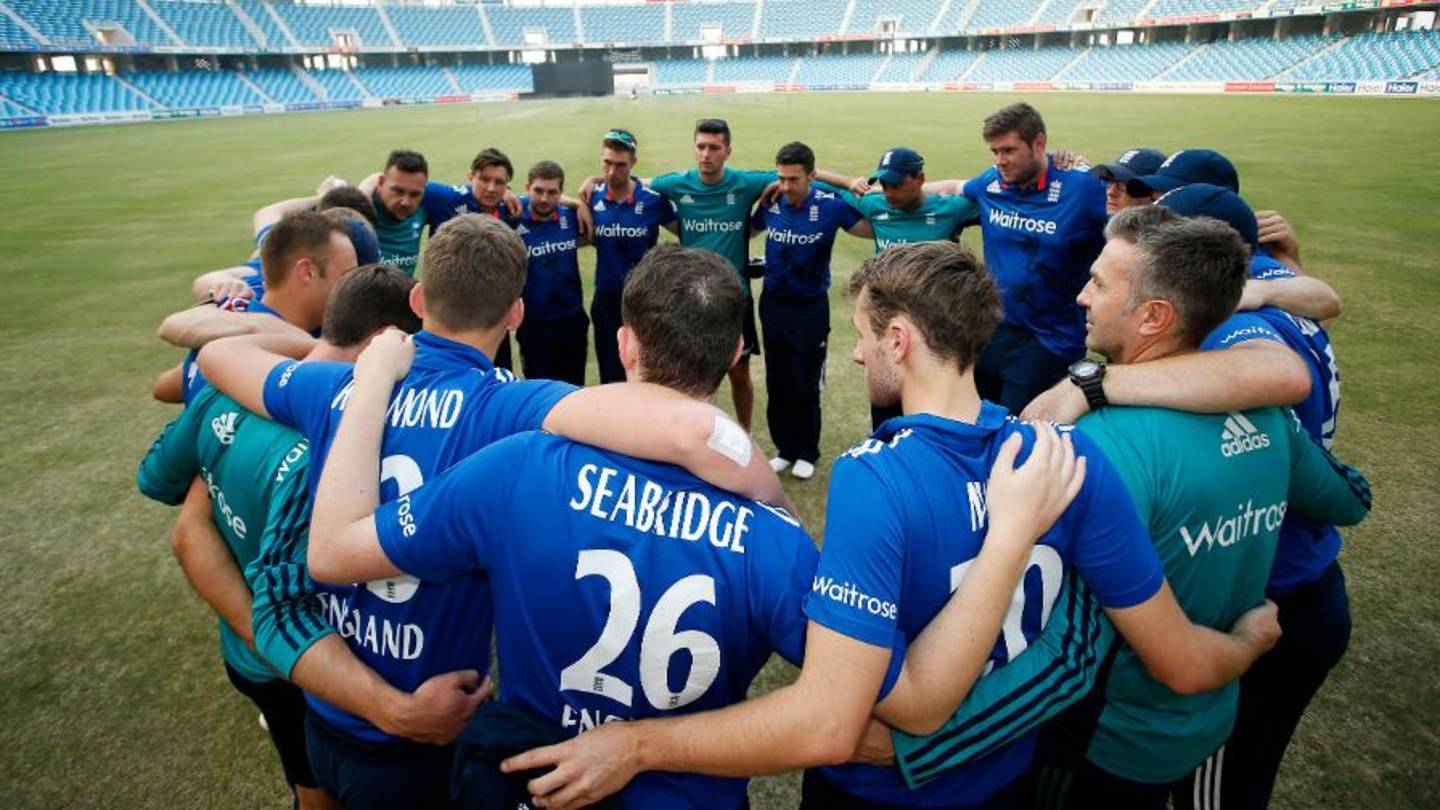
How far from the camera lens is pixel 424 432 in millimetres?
2193

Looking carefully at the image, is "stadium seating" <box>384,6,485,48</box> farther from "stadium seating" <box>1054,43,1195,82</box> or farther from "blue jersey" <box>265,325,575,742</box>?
"blue jersey" <box>265,325,575,742</box>

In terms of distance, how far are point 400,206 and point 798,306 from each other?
3.81 metres

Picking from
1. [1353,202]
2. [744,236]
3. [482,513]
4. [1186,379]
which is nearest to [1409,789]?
[1186,379]

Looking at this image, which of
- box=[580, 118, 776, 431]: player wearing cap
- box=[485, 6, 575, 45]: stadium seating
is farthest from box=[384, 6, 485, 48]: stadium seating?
box=[580, 118, 776, 431]: player wearing cap

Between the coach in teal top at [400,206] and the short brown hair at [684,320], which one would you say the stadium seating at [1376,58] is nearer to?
the coach in teal top at [400,206]

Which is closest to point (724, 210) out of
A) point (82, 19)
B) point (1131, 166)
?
point (1131, 166)

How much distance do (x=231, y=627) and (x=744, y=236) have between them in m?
5.49

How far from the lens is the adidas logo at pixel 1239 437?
83.4 inches

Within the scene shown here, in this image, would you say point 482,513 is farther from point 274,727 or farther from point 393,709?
point 274,727

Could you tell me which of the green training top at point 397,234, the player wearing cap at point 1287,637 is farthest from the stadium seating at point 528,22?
the player wearing cap at point 1287,637

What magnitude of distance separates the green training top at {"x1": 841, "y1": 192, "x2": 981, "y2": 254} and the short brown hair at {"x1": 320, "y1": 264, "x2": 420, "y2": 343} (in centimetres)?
440

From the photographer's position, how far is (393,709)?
6.99 ft

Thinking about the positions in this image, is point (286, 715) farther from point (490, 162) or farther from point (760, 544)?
point (490, 162)

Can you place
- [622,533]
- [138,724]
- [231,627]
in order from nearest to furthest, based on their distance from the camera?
[622,533], [231,627], [138,724]
